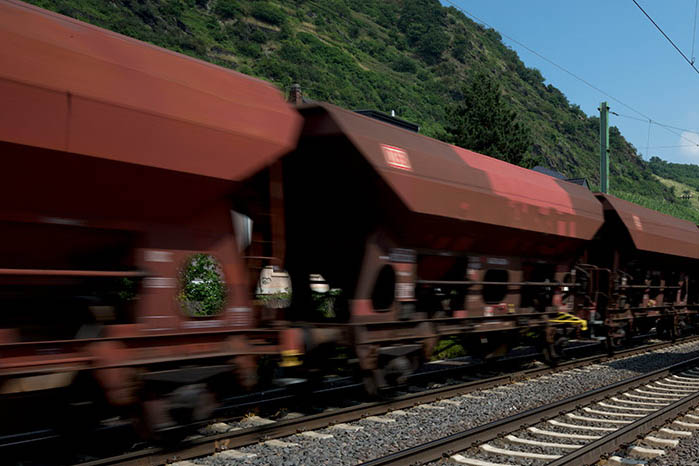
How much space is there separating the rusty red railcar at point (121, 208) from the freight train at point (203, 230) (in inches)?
0.6

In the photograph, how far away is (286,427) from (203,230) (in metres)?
2.41

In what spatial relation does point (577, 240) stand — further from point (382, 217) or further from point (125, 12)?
point (125, 12)

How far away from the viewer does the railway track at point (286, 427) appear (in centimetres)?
545

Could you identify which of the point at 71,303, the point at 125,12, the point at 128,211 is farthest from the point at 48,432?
the point at 125,12

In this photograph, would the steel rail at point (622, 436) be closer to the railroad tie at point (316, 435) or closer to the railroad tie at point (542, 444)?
the railroad tie at point (542, 444)

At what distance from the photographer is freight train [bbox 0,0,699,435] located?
4.68m

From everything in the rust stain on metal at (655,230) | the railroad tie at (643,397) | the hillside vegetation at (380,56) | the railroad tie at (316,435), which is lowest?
the railroad tie at (643,397)

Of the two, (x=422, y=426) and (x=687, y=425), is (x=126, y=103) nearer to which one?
(x=422, y=426)

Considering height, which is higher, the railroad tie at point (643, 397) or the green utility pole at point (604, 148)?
the green utility pole at point (604, 148)

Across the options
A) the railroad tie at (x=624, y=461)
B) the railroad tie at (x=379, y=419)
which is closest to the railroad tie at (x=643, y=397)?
the railroad tie at (x=624, y=461)

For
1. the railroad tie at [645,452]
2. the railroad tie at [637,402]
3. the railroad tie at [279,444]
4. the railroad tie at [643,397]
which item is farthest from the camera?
the railroad tie at [643,397]

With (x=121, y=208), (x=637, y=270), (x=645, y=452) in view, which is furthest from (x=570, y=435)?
(x=637, y=270)

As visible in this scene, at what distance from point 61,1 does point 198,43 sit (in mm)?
17548

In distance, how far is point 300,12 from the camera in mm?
112188
